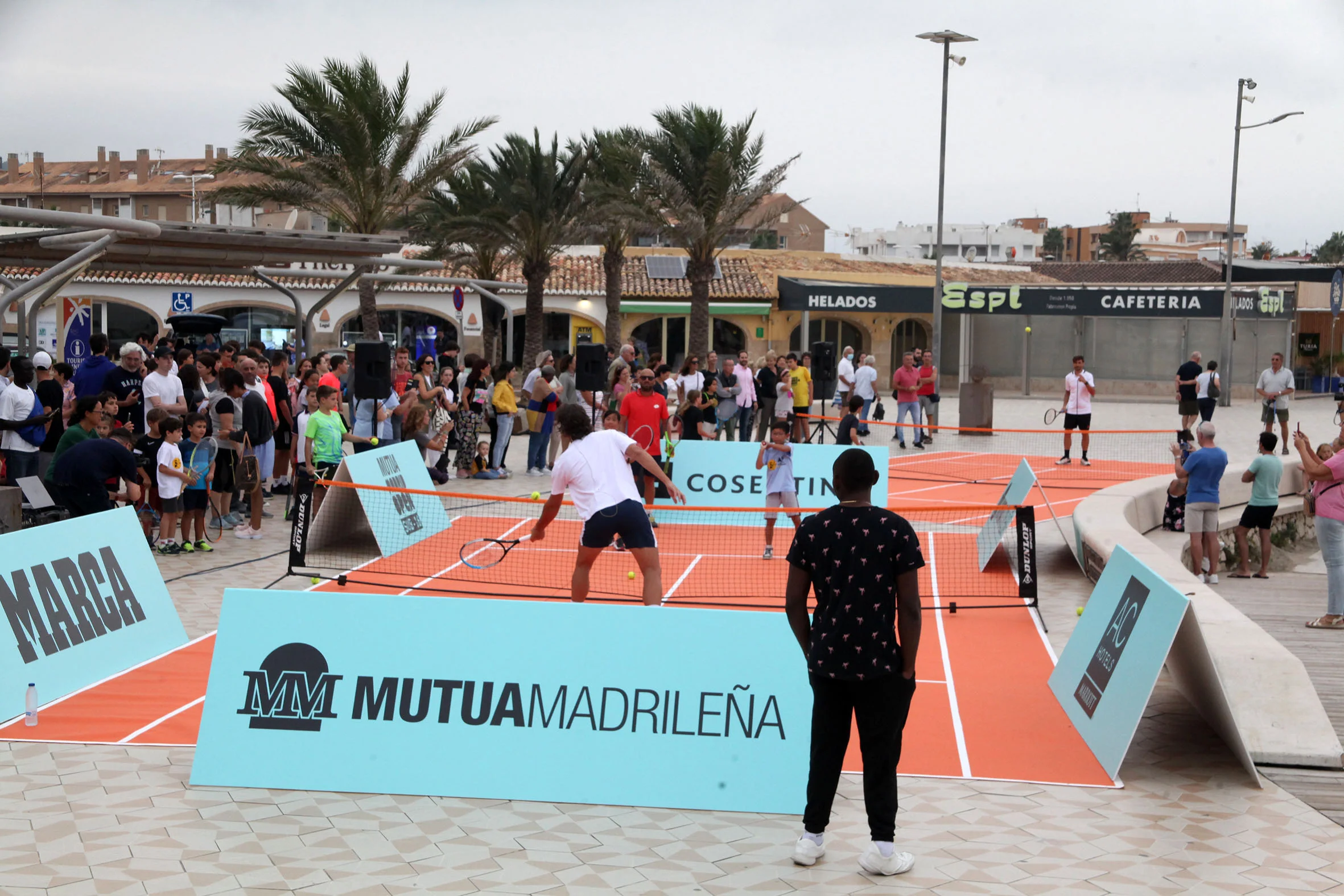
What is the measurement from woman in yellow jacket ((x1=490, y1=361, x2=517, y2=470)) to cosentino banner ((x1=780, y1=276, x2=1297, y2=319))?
24.0 m

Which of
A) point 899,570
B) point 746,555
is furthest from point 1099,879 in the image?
point 746,555

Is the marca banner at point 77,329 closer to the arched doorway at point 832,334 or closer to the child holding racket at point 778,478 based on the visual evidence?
the child holding racket at point 778,478

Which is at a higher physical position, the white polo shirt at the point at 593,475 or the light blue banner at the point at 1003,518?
the white polo shirt at the point at 593,475

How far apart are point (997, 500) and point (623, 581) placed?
7.90 meters

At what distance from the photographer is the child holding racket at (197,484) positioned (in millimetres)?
12172

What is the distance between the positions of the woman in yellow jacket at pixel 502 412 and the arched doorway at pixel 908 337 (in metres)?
29.1

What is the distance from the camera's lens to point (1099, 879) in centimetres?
523

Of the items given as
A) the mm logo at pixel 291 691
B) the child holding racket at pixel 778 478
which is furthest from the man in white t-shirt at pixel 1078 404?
the mm logo at pixel 291 691

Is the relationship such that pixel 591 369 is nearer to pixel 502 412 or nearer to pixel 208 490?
pixel 502 412

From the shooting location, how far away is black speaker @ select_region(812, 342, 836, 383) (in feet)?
80.3

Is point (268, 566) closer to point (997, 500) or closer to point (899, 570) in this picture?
point (899, 570)

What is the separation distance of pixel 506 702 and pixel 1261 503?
35.9 feet

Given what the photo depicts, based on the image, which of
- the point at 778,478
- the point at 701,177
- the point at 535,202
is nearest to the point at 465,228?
the point at 535,202

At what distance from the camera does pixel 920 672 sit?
8812 millimetres
